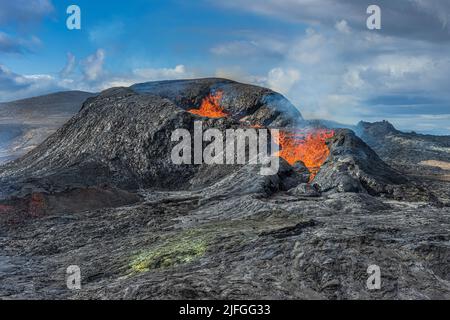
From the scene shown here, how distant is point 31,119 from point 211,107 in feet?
252

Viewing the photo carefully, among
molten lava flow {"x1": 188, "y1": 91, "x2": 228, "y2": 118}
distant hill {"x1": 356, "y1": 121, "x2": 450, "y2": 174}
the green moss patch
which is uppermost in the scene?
molten lava flow {"x1": 188, "y1": 91, "x2": 228, "y2": 118}

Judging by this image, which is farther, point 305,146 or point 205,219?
point 305,146

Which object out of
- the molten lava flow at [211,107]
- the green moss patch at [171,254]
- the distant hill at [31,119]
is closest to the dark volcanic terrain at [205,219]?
the green moss patch at [171,254]

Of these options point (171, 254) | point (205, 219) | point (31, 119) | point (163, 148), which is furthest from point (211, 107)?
point (31, 119)

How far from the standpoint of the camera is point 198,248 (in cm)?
1355

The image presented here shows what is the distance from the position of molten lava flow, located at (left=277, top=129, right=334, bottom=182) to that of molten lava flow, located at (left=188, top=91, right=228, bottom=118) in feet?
23.6

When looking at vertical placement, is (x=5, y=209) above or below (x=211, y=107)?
below

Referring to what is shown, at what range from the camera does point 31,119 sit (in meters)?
104

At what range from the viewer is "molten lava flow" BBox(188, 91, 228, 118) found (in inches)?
1494

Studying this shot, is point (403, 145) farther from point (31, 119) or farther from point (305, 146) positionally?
point (31, 119)

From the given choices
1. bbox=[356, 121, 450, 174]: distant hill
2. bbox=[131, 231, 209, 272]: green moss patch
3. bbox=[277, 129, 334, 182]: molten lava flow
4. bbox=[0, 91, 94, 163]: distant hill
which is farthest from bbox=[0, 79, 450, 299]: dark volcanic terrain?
bbox=[0, 91, 94, 163]: distant hill

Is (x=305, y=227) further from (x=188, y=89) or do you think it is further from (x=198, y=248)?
(x=188, y=89)

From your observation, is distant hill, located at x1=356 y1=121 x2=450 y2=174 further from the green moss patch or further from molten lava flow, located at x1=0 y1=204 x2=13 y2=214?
the green moss patch
